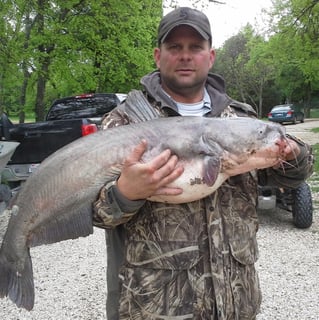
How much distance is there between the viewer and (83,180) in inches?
71.8

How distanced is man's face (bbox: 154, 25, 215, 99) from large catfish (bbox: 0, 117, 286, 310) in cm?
25

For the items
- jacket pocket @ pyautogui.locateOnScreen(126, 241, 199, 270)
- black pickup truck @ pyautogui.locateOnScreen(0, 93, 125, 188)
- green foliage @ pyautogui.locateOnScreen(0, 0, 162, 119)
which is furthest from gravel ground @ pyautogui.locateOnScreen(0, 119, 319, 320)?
green foliage @ pyautogui.locateOnScreen(0, 0, 162, 119)

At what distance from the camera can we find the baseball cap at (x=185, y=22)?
205 cm

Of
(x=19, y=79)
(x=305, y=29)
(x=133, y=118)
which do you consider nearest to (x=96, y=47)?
(x=19, y=79)

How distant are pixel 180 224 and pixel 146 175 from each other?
353mm

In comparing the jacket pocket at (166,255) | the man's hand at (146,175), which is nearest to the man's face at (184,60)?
the man's hand at (146,175)

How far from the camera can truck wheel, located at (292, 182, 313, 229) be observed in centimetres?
596

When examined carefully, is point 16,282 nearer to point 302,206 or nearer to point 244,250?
point 244,250

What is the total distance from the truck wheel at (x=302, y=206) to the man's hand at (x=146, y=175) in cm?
454

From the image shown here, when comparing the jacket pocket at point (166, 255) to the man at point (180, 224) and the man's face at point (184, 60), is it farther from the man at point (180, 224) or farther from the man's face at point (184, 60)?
the man's face at point (184, 60)

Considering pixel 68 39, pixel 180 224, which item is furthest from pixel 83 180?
pixel 68 39

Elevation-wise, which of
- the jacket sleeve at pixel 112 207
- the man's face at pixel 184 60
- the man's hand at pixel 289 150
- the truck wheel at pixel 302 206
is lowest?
the truck wheel at pixel 302 206

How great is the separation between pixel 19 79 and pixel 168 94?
9.68 metres

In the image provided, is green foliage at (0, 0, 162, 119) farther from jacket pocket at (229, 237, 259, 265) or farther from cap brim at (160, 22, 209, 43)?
jacket pocket at (229, 237, 259, 265)
